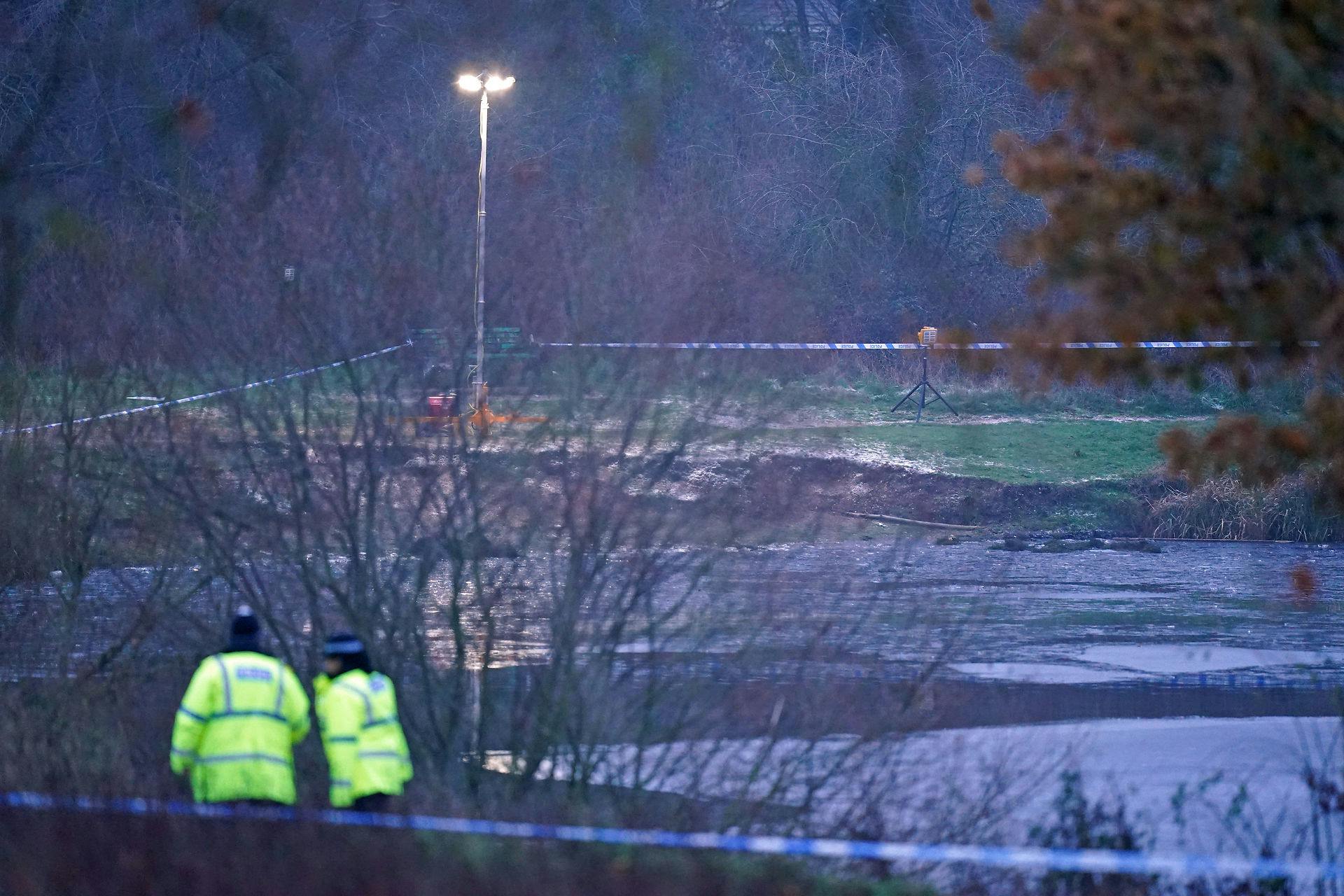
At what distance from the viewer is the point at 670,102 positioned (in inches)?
1537

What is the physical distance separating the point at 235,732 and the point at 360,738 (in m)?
0.51

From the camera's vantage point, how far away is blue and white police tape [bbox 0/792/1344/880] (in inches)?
227

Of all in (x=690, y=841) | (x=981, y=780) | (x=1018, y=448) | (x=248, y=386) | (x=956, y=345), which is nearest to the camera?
(x=956, y=345)

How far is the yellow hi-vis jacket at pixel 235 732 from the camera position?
607cm

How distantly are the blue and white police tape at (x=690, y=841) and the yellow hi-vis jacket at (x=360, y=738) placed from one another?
0.42ft

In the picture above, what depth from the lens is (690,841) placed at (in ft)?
19.0

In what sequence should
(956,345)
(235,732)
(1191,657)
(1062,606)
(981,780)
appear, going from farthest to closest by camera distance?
(1062,606) → (1191,657) → (981,780) → (235,732) → (956,345)

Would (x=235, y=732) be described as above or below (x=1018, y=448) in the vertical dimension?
below

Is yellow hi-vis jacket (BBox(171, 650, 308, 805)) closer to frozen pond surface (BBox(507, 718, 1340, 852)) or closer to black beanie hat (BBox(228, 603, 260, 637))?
black beanie hat (BBox(228, 603, 260, 637))

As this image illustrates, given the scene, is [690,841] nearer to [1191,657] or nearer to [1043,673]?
[1043,673]

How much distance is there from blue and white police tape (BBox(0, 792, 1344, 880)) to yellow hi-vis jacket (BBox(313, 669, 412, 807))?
0.13 m

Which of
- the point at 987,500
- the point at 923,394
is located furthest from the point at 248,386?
the point at 923,394

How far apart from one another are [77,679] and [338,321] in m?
2.69

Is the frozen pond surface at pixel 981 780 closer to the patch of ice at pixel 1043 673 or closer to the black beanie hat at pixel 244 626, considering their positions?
the black beanie hat at pixel 244 626
